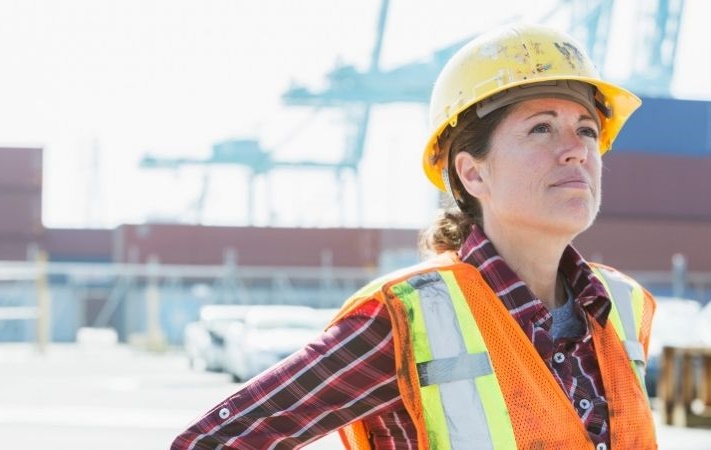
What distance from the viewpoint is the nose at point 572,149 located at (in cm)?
196

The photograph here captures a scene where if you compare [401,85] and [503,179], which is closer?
[503,179]

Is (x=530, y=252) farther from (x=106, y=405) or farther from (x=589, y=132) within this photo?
(x=106, y=405)

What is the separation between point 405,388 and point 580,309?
445 millimetres

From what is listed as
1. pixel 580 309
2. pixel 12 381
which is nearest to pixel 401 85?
pixel 12 381

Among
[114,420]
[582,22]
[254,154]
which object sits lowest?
[114,420]

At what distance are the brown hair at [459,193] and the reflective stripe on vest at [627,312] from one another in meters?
0.27

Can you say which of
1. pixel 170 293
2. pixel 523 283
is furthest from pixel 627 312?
pixel 170 293

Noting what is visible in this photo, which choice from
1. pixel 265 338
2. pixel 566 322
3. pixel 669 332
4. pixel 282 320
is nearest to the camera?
pixel 566 322

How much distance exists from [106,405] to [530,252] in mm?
10255

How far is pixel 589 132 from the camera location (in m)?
2.03

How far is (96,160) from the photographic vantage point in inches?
2480

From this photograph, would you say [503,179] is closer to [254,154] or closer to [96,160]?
[254,154]

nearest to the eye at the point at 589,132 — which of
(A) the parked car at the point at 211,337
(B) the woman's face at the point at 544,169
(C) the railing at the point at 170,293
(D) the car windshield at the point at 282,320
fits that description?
(B) the woman's face at the point at 544,169

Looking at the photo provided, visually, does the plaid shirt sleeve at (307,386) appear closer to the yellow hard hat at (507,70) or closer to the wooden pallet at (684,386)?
the yellow hard hat at (507,70)
